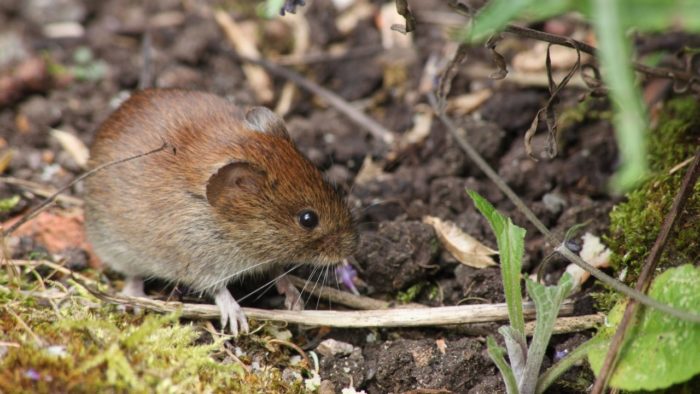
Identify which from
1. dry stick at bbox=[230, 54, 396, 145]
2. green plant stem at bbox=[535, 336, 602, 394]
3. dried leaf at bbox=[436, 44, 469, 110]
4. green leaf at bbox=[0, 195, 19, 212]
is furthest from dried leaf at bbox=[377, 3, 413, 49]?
green plant stem at bbox=[535, 336, 602, 394]

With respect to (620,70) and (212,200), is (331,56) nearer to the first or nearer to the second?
(212,200)

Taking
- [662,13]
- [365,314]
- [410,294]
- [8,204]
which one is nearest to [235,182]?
[365,314]

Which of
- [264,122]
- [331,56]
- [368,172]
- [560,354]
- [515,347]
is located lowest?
[560,354]

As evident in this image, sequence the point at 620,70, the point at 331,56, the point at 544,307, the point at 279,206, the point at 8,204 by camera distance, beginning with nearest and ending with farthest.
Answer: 1. the point at 620,70
2. the point at 544,307
3. the point at 279,206
4. the point at 8,204
5. the point at 331,56

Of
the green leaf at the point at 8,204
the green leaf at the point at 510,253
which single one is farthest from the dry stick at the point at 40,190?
the green leaf at the point at 510,253

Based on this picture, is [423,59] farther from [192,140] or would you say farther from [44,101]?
[44,101]

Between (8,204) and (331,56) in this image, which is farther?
(331,56)
